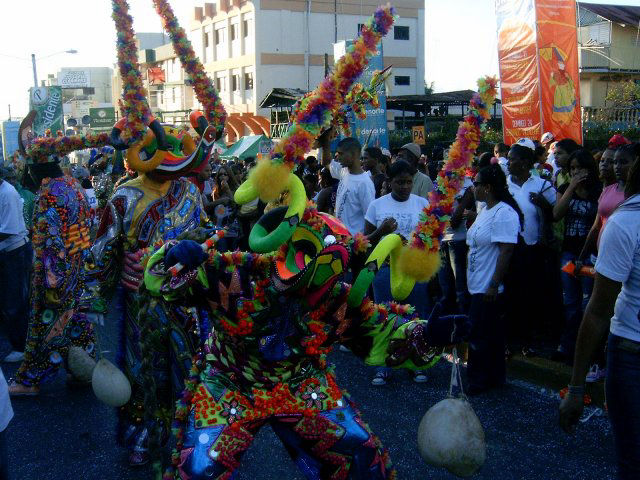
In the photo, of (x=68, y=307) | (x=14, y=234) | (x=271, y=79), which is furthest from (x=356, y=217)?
(x=271, y=79)

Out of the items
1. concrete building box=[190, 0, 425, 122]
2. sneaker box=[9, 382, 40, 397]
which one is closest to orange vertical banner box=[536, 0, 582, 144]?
sneaker box=[9, 382, 40, 397]

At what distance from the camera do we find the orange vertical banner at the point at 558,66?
9.59 m

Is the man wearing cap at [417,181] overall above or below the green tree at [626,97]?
below

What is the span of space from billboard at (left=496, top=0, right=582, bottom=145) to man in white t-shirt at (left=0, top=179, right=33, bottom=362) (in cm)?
664

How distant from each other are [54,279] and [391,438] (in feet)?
10.3

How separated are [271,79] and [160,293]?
39219mm

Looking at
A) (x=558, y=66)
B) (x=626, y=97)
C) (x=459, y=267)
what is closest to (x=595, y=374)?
(x=459, y=267)

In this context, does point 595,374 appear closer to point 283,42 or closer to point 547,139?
point 547,139

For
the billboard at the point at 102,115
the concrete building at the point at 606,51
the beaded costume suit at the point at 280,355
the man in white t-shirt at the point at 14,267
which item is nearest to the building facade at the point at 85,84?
the billboard at the point at 102,115

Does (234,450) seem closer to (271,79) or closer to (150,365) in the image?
(150,365)

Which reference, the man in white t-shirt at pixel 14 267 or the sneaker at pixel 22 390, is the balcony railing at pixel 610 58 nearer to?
the man in white t-shirt at pixel 14 267

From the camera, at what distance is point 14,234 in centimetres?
644

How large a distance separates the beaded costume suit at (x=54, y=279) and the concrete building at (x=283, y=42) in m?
34.2

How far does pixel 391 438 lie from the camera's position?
15.4 feet
